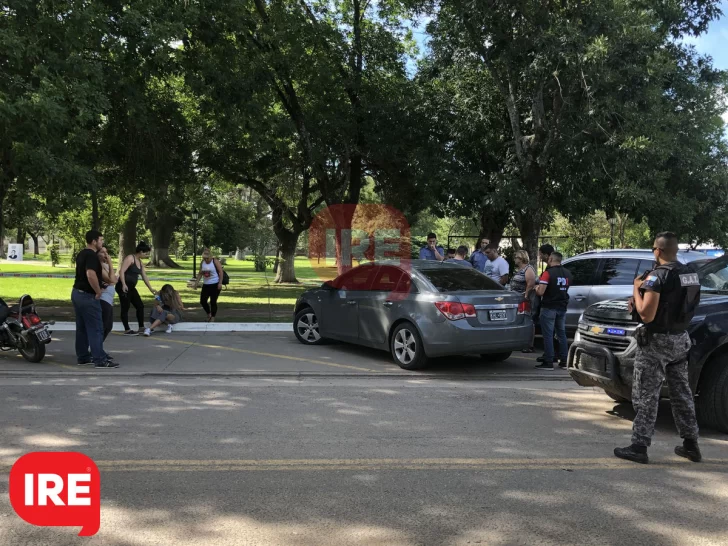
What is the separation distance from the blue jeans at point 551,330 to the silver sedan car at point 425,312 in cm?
29

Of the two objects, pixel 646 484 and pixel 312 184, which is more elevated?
pixel 312 184

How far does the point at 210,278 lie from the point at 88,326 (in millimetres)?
4723

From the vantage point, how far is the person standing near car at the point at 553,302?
29.1ft

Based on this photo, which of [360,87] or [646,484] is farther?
[360,87]

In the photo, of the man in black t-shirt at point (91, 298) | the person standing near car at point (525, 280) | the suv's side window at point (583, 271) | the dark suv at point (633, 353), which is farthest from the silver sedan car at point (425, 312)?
the man in black t-shirt at point (91, 298)

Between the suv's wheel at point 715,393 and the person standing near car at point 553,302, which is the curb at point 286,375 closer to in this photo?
the person standing near car at point 553,302

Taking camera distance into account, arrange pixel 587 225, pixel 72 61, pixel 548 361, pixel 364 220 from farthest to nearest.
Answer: pixel 587 225 → pixel 364 220 → pixel 72 61 → pixel 548 361

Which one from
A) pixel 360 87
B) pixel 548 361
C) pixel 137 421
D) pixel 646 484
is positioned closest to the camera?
pixel 646 484

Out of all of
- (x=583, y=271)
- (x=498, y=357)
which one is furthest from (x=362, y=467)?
(x=583, y=271)

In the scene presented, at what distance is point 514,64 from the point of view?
46.6 feet

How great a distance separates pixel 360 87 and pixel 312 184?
8974mm

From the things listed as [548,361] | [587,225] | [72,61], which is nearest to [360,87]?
[72,61]

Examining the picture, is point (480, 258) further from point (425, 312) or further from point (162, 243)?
point (162, 243)

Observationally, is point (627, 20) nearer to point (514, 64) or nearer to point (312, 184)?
point (514, 64)
